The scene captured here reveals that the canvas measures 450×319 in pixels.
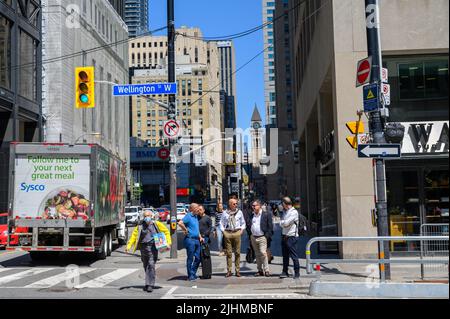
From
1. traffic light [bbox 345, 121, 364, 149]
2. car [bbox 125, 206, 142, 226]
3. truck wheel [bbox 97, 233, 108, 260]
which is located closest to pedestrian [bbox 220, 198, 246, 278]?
traffic light [bbox 345, 121, 364, 149]

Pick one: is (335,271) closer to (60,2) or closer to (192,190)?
(60,2)

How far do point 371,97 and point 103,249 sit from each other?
33.4ft

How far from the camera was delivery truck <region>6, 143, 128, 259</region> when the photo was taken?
1595cm

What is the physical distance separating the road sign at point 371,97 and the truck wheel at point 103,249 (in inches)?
381

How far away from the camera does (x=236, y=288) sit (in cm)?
1177

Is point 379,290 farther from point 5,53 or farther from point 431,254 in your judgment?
point 5,53

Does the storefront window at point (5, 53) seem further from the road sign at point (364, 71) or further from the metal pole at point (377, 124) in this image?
the metal pole at point (377, 124)

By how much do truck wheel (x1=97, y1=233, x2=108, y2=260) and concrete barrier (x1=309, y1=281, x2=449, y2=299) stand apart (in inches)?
363

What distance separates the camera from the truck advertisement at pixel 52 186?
1605 cm

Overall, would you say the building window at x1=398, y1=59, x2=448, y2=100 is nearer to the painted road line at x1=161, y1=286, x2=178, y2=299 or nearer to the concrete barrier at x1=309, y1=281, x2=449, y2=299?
the concrete barrier at x1=309, y1=281, x2=449, y2=299

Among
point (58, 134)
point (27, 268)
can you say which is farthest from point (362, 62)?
point (58, 134)

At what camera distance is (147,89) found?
739 inches

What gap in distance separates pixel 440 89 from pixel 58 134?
152 feet

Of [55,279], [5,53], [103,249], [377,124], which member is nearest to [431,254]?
[377,124]
